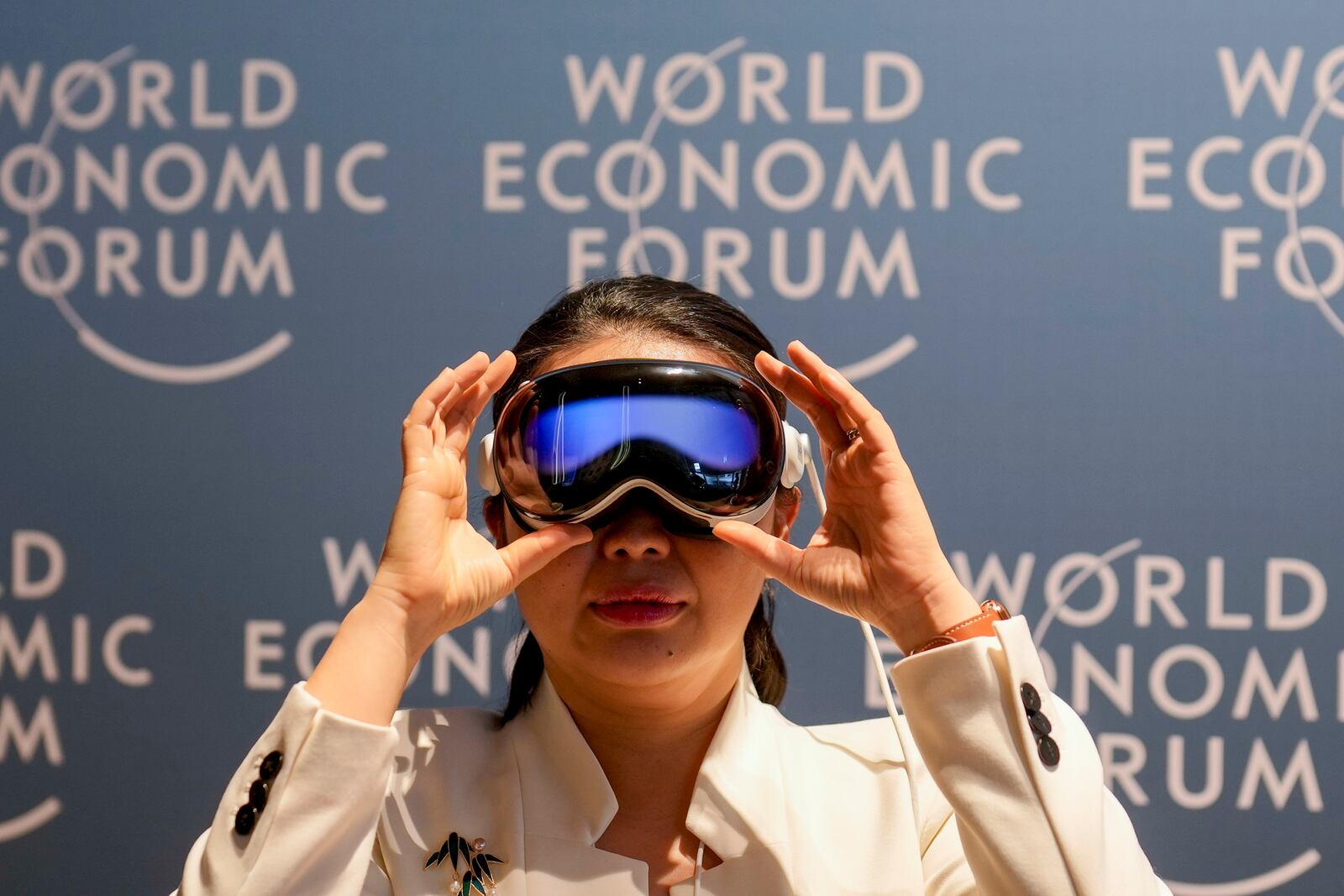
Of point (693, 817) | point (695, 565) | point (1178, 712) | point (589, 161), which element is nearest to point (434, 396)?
point (695, 565)

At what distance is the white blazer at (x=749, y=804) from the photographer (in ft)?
3.35

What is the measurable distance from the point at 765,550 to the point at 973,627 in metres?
0.21

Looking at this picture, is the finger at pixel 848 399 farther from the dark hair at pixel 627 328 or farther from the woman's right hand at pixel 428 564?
the woman's right hand at pixel 428 564

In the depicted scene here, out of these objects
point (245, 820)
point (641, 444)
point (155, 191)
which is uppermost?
point (155, 191)

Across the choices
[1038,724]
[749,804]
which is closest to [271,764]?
[749,804]

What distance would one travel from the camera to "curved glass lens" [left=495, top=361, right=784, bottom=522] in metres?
1.15

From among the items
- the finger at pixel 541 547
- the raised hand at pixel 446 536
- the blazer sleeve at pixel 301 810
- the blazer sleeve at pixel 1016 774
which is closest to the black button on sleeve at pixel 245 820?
the blazer sleeve at pixel 301 810

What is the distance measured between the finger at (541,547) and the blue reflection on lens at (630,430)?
0.06m

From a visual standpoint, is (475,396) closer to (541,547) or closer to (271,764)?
(541,547)

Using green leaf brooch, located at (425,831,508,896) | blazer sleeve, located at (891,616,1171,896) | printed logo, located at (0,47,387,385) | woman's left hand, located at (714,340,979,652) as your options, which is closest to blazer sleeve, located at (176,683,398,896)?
green leaf brooch, located at (425,831,508,896)

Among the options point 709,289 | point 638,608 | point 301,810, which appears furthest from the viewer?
point 709,289

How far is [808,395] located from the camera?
1244 mm

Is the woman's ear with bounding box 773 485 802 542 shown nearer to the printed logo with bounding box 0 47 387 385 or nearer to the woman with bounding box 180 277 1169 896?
the woman with bounding box 180 277 1169 896

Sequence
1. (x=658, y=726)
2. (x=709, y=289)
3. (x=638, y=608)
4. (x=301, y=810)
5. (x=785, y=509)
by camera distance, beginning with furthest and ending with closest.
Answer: (x=709, y=289)
(x=785, y=509)
(x=658, y=726)
(x=638, y=608)
(x=301, y=810)
